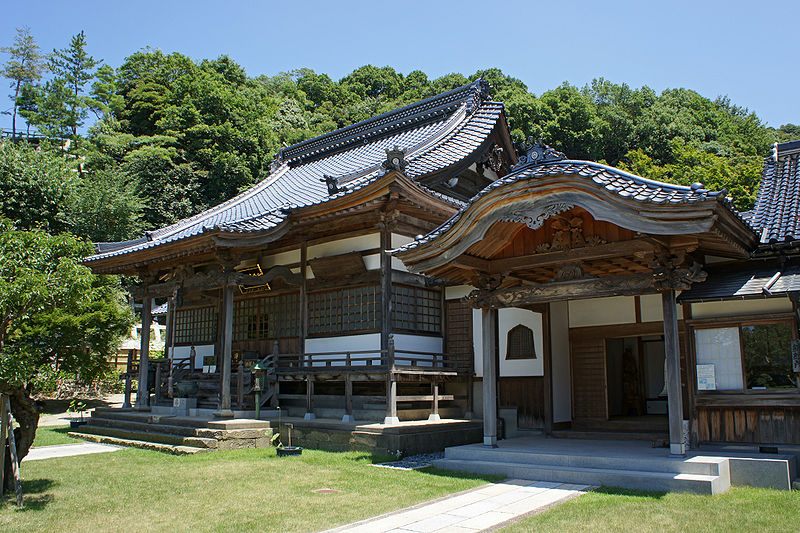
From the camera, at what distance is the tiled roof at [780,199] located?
963cm

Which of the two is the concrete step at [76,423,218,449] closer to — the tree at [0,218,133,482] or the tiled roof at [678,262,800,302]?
the tree at [0,218,133,482]

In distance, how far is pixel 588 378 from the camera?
488 inches

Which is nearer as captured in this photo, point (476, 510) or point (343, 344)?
point (476, 510)

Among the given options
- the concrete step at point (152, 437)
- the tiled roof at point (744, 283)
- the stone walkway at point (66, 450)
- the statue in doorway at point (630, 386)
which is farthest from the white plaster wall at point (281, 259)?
the tiled roof at point (744, 283)

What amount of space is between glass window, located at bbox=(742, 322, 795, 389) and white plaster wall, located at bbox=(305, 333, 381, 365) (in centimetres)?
758

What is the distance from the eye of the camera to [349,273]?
15258 mm

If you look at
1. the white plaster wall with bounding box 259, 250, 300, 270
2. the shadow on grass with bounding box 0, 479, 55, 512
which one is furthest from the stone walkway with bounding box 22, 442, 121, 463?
the white plaster wall with bounding box 259, 250, 300, 270

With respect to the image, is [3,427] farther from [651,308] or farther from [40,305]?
[651,308]

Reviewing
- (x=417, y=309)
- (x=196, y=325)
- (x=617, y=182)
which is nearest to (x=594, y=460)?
(x=617, y=182)

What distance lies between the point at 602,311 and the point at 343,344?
6348 millimetres

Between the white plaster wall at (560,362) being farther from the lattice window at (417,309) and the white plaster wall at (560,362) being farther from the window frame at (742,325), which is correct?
the lattice window at (417,309)

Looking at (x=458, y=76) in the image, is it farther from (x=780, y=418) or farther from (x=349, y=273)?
(x=780, y=418)

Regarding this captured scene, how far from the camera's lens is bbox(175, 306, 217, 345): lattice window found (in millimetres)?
20047

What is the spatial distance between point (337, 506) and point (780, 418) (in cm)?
672
